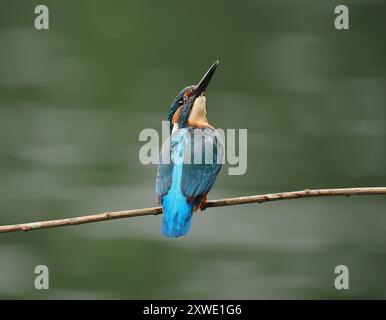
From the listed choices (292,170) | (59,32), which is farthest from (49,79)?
(292,170)

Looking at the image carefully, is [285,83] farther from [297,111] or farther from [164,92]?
[164,92]

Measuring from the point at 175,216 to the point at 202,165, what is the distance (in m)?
0.40

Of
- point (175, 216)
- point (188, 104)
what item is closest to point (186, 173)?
point (175, 216)

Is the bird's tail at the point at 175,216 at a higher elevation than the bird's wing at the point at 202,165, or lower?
lower

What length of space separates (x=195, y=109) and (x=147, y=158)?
64 centimetres

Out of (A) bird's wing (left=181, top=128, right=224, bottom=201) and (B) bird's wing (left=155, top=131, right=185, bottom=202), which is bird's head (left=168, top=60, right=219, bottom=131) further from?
(B) bird's wing (left=155, top=131, right=185, bottom=202)

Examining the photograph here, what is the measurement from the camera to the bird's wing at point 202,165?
11.3ft

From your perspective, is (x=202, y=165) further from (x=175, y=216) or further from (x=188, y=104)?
(x=188, y=104)

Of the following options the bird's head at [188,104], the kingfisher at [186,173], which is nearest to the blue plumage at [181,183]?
the kingfisher at [186,173]

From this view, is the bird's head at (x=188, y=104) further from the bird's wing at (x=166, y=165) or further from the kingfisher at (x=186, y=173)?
the bird's wing at (x=166, y=165)

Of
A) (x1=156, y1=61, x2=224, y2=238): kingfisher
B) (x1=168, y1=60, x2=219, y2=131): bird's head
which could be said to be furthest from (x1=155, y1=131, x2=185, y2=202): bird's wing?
(x1=168, y1=60, x2=219, y2=131): bird's head

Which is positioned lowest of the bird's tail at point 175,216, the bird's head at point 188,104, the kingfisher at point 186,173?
the bird's tail at point 175,216

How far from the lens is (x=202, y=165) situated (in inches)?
141
